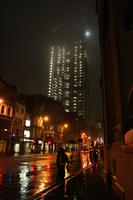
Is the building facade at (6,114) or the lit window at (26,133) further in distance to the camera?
the lit window at (26,133)

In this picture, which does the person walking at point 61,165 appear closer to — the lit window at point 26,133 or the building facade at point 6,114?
the building facade at point 6,114

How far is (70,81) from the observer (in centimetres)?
17500

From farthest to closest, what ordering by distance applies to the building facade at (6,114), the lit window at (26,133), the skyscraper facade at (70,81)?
the skyscraper facade at (70,81)
the lit window at (26,133)
the building facade at (6,114)

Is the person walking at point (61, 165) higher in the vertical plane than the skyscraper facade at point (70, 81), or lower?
lower

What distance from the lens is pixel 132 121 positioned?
27.2ft

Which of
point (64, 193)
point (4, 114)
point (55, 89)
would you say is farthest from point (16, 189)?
point (55, 89)

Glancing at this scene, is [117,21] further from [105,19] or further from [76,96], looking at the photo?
[76,96]

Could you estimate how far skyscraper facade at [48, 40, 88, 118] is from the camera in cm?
15625

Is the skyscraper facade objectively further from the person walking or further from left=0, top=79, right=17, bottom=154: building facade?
the person walking

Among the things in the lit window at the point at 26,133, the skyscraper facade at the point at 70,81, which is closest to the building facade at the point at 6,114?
the lit window at the point at 26,133

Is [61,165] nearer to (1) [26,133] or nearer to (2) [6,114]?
(2) [6,114]

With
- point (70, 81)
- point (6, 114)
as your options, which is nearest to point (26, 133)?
point (6, 114)

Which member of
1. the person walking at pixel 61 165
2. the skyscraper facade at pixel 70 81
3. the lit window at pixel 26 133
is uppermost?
the skyscraper facade at pixel 70 81

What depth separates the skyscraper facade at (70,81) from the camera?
156 metres
